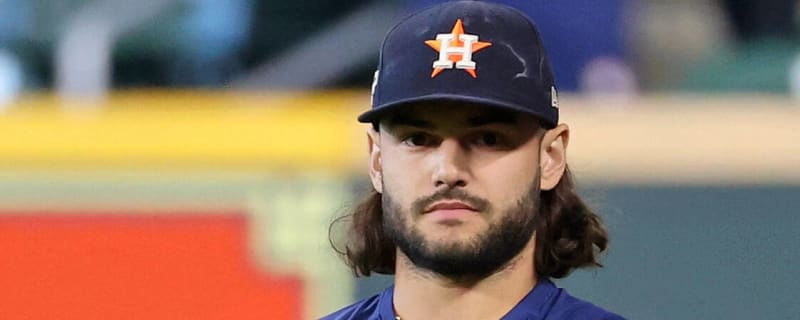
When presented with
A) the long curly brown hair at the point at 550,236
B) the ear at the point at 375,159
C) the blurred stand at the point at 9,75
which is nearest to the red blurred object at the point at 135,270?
the blurred stand at the point at 9,75

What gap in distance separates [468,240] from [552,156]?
232 mm

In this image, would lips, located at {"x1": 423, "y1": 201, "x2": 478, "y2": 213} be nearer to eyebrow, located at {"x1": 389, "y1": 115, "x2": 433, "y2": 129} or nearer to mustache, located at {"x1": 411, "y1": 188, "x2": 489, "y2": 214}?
mustache, located at {"x1": 411, "y1": 188, "x2": 489, "y2": 214}

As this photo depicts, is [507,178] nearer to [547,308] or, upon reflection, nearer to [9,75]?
[547,308]

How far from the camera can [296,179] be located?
15.3ft

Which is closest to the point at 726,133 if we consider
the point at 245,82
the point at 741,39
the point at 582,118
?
the point at 582,118

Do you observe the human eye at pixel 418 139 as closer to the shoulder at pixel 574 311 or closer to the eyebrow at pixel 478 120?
the eyebrow at pixel 478 120

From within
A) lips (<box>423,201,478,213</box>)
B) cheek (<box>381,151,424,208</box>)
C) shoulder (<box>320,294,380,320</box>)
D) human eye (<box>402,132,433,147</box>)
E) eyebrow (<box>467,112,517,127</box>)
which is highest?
eyebrow (<box>467,112,517,127</box>)

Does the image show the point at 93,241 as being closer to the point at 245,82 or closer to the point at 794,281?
the point at 245,82

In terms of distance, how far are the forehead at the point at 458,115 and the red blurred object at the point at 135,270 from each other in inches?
85.6

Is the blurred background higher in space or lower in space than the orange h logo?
lower

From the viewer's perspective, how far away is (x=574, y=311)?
8.71ft

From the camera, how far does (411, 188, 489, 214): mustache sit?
2.54 metres

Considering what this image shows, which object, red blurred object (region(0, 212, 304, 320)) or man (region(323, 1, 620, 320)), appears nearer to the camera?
man (region(323, 1, 620, 320))

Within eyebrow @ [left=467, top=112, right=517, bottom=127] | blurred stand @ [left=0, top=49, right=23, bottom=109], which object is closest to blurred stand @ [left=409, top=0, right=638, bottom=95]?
blurred stand @ [left=0, top=49, right=23, bottom=109]
